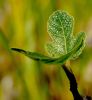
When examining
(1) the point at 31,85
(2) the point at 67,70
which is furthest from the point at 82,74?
(2) the point at 67,70

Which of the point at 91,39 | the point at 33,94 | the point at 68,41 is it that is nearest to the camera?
the point at 68,41

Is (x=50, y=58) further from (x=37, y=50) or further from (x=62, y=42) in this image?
(x=37, y=50)

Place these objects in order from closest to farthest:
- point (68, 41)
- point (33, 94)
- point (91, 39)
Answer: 1. point (68, 41)
2. point (33, 94)
3. point (91, 39)

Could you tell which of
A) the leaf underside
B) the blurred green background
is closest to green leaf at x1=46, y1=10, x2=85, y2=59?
the leaf underside

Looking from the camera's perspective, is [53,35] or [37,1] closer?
[53,35]

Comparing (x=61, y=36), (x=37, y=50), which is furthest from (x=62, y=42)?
(x=37, y=50)

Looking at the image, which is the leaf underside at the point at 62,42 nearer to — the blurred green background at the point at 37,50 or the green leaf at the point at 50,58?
the green leaf at the point at 50,58

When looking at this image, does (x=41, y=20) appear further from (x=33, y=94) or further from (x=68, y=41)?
(x=68, y=41)

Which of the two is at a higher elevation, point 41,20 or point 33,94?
point 41,20
